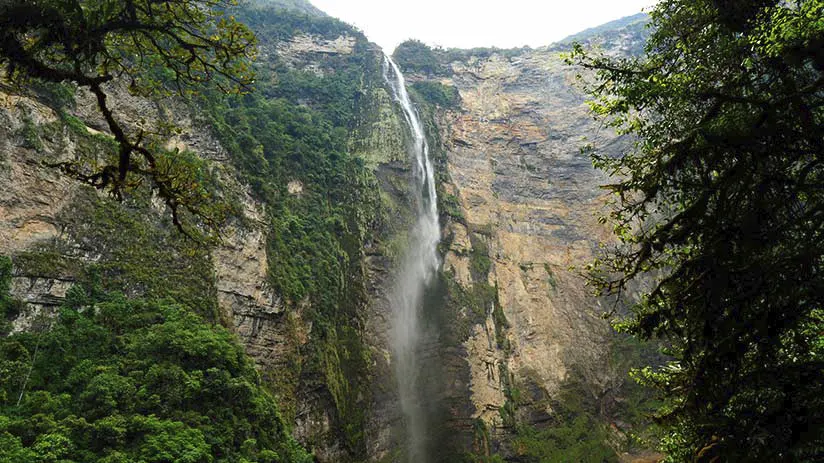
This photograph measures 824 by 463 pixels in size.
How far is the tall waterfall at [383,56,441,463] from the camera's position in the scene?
18.5m

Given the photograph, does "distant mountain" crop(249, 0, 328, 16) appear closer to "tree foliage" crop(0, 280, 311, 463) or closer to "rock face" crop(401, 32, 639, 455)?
"rock face" crop(401, 32, 639, 455)

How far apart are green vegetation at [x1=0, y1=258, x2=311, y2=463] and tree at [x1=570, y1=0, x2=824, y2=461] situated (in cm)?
771

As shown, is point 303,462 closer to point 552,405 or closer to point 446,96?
point 552,405

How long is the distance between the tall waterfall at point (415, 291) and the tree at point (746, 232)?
1403 cm

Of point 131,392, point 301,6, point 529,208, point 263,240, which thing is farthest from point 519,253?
point 301,6

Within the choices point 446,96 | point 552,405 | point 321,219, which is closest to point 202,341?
point 321,219

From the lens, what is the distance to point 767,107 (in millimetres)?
3986

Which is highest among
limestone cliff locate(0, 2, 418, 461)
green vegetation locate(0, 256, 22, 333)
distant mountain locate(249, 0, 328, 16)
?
distant mountain locate(249, 0, 328, 16)

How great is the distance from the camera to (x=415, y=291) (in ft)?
74.3

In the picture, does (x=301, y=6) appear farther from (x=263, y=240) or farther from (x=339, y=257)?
(x=263, y=240)

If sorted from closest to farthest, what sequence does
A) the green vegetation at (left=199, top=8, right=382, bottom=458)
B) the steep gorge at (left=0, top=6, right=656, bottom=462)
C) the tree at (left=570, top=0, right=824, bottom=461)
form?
the tree at (left=570, top=0, right=824, bottom=461) < the steep gorge at (left=0, top=6, right=656, bottom=462) < the green vegetation at (left=199, top=8, right=382, bottom=458)

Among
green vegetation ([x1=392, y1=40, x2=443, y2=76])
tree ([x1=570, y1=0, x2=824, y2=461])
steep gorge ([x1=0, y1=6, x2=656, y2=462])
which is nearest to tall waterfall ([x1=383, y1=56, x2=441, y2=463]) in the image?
steep gorge ([x1=0, y1=6, x2=656, y2=462])

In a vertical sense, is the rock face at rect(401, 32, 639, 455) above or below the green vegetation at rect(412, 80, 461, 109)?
below

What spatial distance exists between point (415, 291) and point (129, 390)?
48.8ft
